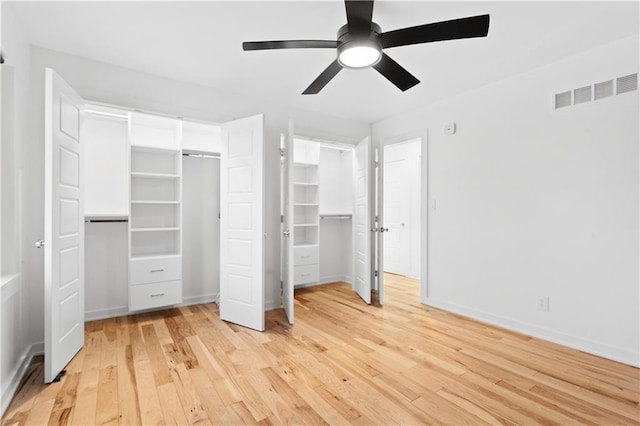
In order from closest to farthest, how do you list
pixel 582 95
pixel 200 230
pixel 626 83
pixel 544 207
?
pixel 626 83
pixel 582 95
pixel 544 207
pixel 200 230

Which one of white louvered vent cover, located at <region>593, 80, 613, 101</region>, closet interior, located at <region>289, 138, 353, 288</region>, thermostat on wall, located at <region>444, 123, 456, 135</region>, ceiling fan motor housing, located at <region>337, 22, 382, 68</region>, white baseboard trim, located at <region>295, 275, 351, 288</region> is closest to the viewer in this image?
ceiling fan motor housing, located at <region>337, 22, 382, 68</region>

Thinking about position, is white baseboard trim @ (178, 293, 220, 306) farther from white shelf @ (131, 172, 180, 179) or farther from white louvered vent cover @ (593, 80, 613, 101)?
white louvered vent cover @ (593, 80, 613, 101)

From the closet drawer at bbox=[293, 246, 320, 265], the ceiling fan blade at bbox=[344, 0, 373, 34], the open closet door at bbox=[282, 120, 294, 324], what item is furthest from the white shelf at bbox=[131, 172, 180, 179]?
the ceiling fan blade at bbox=[344, 0, 373, 34]

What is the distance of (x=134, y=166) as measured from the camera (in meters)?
3.73

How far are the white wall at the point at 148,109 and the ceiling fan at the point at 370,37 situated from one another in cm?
175

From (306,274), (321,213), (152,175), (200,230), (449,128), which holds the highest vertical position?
(449,128)

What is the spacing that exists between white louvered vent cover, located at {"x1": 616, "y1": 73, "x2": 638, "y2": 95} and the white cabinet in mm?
4237

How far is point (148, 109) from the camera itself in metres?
3.34

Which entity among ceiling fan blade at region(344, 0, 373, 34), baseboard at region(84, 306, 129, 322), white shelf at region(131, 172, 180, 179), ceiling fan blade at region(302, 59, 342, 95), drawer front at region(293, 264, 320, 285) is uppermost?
ceiling fan blade at region(344, 0, 373, 34)

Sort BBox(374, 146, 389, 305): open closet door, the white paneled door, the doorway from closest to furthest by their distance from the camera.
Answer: BBox(374, 146, 389, 305): open closet door → the doorway → the white paneled door

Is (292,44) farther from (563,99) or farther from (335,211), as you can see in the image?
(335,211)

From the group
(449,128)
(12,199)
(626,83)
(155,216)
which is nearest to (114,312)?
(155,216)

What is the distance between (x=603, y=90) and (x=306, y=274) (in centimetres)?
397

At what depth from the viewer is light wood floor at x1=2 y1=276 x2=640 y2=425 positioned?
1.89m
